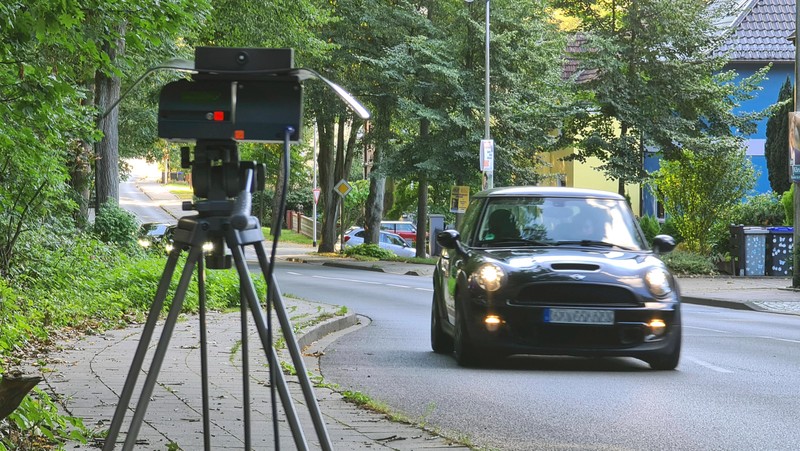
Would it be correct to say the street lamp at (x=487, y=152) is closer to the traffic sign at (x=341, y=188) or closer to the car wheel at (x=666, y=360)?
the traffic sign at (x=341, y=188)

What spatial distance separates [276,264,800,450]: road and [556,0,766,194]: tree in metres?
24.0

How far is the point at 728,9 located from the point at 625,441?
116 feet

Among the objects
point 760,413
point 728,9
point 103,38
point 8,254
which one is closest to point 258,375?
point 103,38

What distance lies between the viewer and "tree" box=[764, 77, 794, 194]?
42138 mm

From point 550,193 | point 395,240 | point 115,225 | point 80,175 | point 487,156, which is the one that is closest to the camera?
point 550,193

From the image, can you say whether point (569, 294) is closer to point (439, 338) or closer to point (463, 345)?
point (463, 345)

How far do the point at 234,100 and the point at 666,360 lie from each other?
8.25 m

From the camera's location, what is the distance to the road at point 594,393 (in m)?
7.69

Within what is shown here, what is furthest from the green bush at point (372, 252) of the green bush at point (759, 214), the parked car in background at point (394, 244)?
the green bush at point (759, 214)

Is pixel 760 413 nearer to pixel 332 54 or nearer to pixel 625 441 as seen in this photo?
pixel 625 441

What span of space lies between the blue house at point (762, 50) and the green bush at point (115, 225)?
27.4 metres

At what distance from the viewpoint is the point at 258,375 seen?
30.9ft

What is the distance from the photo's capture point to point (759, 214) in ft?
117

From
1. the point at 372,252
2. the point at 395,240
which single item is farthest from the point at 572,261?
the point at 395,240
